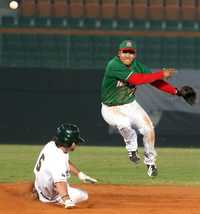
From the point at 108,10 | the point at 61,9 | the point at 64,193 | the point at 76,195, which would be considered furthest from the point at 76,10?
the point at 64,193

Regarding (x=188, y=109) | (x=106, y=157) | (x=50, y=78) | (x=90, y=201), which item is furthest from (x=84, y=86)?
(x=90, y=201)

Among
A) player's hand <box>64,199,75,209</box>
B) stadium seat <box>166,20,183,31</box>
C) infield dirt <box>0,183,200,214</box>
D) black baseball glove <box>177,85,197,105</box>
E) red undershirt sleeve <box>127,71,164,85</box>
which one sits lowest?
infield dirt <box>0,183,200,214</box>

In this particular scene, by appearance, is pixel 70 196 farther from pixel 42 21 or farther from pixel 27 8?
pixel 27 8

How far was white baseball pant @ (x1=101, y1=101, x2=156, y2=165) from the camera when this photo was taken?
10.7 meters

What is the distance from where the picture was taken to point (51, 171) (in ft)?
25.5

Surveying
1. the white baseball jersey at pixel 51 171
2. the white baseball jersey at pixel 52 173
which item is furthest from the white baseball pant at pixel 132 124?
the white baseball jersey at pixel 51 171

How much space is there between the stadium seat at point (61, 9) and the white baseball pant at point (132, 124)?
13359 millimetres

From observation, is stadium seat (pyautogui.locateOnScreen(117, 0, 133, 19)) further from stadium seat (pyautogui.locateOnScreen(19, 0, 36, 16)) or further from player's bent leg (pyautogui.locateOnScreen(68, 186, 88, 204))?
player's bent leg (pyautogui.locateOnScreen(68, 186, 88, 204))

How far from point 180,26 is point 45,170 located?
1567 cm

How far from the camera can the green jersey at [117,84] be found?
34.5ft

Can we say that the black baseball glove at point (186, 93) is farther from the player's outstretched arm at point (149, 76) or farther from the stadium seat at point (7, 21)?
the stadium seat at point (7, 21)

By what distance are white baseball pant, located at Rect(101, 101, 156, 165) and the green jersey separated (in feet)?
0.32

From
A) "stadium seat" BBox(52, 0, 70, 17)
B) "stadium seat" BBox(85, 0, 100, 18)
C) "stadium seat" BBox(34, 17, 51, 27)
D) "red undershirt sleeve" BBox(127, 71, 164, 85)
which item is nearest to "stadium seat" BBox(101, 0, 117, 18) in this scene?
"stadium seat" BBox(85, 0, 100, 18)

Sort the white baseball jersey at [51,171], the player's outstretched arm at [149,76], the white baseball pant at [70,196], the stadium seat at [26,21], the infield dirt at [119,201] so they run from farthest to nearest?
the stadium seat at [26,21] → the player's outstretched arm at [149,76] → the white baseball pant at [70,196] → the white baseball jersey at [51,171] → the infield dirt at [119,201]
